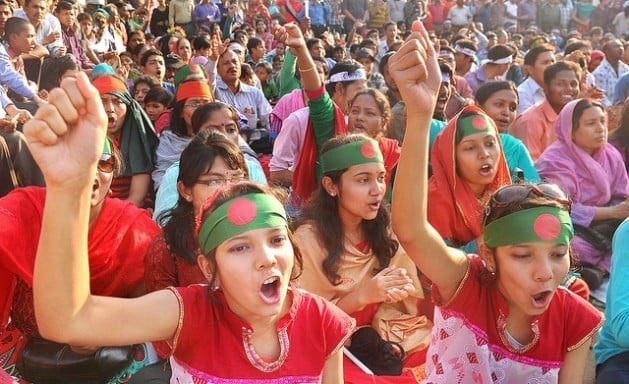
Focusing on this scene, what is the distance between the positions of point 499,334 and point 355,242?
0.99m

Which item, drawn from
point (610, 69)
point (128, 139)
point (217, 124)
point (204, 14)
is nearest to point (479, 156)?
point (217, 124)

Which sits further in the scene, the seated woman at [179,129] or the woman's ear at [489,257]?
the seated woman at [179,129]

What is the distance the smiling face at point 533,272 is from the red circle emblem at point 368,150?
1.05 metres

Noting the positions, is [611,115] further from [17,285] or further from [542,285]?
[17,285]

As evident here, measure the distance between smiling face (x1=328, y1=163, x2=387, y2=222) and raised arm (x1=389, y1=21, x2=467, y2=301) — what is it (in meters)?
0.84

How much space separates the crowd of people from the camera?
5.72ft

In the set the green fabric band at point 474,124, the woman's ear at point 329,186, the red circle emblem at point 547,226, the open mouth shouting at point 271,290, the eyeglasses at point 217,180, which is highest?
the red circle emblem at point 547,226

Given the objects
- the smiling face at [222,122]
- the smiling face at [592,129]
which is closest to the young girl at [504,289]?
the smiling face at [222,122]

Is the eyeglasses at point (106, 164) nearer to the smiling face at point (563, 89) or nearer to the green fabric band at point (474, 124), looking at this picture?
the green fabric band at point (474, 124)

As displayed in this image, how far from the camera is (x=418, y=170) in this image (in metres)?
1.99

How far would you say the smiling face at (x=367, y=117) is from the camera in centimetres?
433

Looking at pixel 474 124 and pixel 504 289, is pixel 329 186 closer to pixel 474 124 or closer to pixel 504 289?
pixel 474 124

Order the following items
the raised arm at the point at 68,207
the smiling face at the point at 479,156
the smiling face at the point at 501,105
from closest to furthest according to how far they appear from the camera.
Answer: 1. the raised arm at the point at 68,207
2. the smiling face at the point at 479,156
3. the smiling face at the point at 501,105

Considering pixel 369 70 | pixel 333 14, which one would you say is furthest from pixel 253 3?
pixel 369 70
